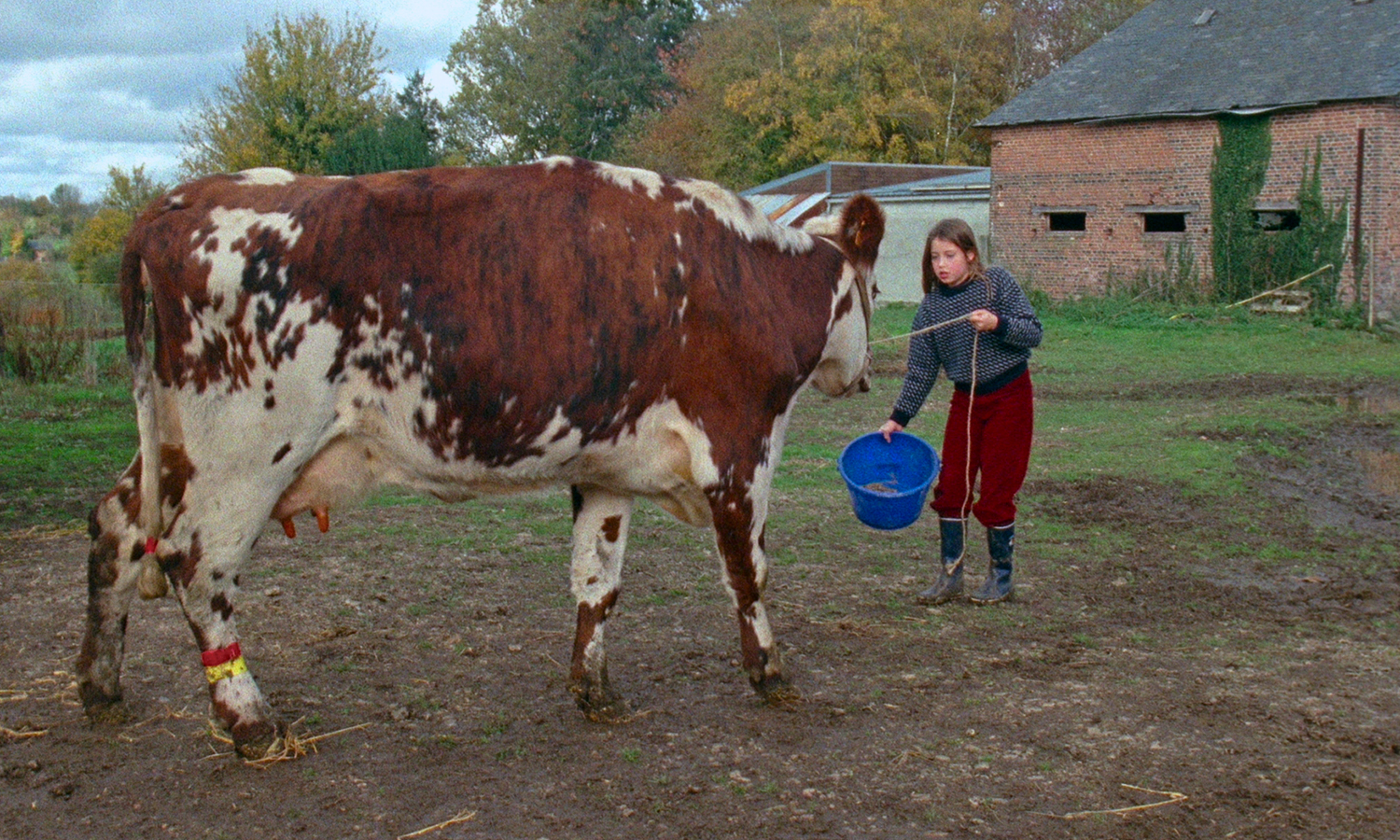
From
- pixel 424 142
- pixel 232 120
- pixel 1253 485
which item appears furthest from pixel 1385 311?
pixel 232 120

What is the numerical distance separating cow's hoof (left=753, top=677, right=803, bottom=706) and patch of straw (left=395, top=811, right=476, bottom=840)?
4.76 feet

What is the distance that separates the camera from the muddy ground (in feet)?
13.5

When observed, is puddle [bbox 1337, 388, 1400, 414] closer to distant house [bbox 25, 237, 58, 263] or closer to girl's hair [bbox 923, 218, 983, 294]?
girl's hair [bbox 923, 218, 983, 294]

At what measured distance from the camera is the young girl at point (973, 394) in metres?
6.52

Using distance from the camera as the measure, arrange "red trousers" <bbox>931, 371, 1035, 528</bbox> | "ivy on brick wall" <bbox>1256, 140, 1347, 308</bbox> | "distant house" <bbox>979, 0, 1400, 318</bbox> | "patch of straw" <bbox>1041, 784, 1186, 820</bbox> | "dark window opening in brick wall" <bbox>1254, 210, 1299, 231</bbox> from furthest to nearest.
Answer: "dark window opening in brick wall" <bbox>1254, 210, 1299, 231</bbox> → "ivy on brick wall" <bbox>1256, 140, 1347, 308</bbox> → "distant house" <bbox>979, 0, 1400, 318</bbox> → "red trousers" <bbox>931, 371, 1035, 528</bbox> → "patch of straw" <bbox>1041, 784, 1186, 820</bbox>

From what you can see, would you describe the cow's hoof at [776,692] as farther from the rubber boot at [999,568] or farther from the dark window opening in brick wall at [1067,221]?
the dark window opening in brick wall at [1067,221]

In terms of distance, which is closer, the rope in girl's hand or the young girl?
the rope in girl's hand

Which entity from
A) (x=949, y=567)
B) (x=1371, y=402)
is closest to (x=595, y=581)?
(x=949, y=567)

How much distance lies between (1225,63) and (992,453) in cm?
2590

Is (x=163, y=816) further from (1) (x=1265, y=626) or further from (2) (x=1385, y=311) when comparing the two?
(2) (x=1385, y=311)

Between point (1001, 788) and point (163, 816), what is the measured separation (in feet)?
9.15

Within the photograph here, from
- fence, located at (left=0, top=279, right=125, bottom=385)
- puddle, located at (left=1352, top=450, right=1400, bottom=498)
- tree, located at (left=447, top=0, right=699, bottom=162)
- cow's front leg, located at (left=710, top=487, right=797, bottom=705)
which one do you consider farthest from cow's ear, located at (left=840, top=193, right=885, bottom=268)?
tree, located at (left=447, top=0, right=699, bottom=162)

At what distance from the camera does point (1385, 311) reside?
83.6ft

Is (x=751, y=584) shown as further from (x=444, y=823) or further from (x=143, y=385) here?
(x=143, y=385)
